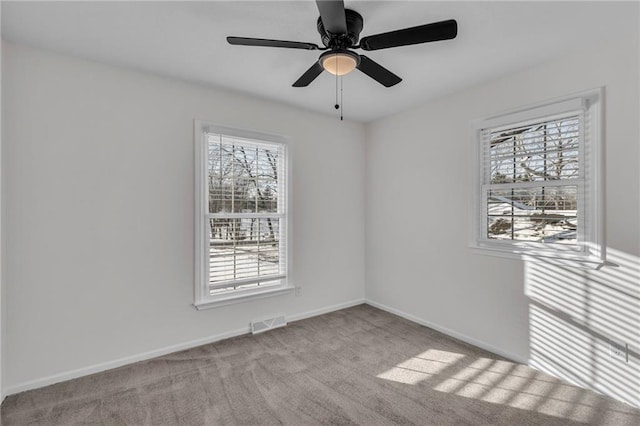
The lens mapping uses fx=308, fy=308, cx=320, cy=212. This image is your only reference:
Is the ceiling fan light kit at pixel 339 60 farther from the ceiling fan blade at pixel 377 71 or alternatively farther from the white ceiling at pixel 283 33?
the white ceiling at pixel 283 33

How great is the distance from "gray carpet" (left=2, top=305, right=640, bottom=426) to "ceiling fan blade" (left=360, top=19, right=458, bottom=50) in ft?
7.62

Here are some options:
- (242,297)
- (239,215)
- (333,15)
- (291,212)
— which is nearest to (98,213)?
(239,215)

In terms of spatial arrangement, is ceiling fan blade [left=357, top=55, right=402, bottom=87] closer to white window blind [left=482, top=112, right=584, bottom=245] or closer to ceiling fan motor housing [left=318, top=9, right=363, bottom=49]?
ceiling fan motor housing [left=318, top=9, right=363, bottom=49]

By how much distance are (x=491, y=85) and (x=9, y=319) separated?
442cm

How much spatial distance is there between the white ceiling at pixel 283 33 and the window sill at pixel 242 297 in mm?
2136

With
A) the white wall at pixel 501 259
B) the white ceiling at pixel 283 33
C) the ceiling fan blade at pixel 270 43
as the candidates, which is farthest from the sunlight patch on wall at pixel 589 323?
the ceiling fan blade at pixel 270 43

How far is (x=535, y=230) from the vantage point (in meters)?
2.71

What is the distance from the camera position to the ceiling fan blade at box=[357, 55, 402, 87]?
6.63 feet

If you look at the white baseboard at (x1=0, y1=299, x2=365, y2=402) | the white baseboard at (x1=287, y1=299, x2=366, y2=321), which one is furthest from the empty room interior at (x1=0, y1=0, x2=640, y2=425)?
the white baseboard at (x1=287, y1=299, x2=366, y2=321)

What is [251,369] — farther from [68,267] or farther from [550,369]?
[550,369]

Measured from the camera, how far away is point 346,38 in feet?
5.98

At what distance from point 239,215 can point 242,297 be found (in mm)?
869

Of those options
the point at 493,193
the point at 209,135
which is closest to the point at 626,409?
the point at 493,193

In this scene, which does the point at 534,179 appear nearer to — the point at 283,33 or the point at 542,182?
the point at 542,182
